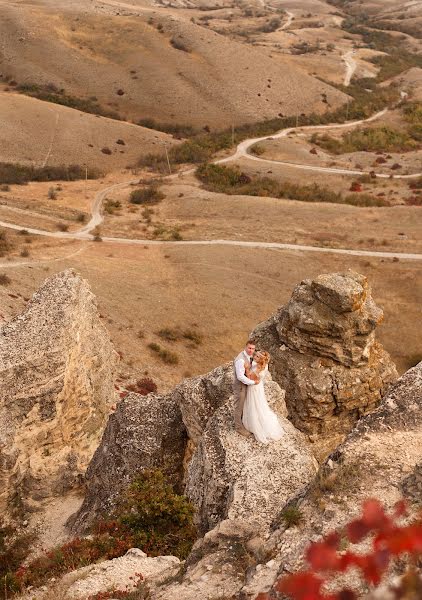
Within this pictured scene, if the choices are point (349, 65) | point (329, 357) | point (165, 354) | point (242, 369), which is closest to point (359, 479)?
point (242, 369)

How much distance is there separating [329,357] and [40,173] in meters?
59.5

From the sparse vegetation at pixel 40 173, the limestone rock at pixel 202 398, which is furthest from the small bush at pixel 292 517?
the sparse vegetation at pixel 40 173

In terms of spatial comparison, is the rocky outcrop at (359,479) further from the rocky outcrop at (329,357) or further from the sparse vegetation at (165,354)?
the sparse vegetation at (165,354)

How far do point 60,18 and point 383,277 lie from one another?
4164 inches

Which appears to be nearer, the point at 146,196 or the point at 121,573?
the point at 121,573

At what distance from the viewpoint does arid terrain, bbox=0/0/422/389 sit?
39.0 meters

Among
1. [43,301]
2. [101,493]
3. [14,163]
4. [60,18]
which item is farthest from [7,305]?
[60,18]

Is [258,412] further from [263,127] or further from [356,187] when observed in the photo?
[263,127]

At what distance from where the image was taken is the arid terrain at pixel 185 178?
128ft

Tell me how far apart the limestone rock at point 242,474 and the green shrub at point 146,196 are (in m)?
51.9

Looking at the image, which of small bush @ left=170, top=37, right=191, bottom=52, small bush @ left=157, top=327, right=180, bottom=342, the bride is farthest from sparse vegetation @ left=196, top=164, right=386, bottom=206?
the bride

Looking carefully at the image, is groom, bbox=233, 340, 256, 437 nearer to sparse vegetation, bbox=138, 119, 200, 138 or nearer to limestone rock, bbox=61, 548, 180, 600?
limestone rock, bbox=61, 548, 180, 600

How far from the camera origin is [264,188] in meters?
67.3

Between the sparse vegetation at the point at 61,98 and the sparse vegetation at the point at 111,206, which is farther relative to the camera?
the sparse vegetation at the point at 61,98
